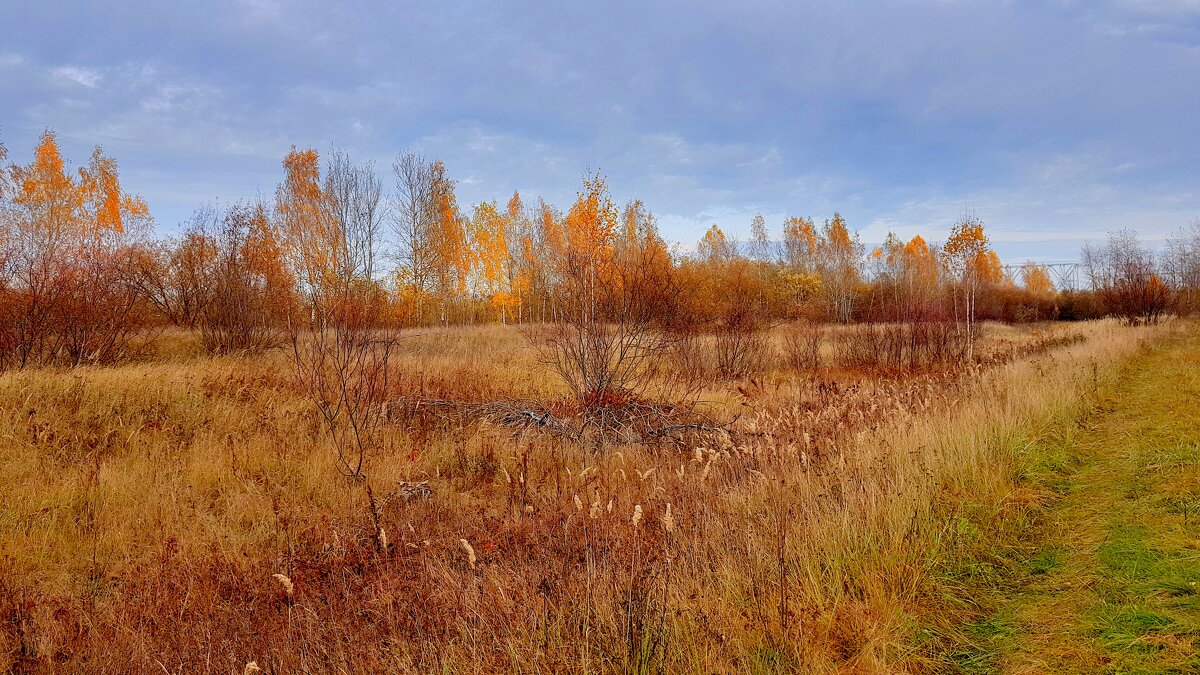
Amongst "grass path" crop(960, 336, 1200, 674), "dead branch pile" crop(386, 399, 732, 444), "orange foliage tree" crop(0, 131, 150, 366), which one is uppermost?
"orange foliage tree" crop(0, 131, 150, 366)

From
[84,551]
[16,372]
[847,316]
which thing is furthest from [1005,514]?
[847,316]

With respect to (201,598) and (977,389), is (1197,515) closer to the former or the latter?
(977,389)

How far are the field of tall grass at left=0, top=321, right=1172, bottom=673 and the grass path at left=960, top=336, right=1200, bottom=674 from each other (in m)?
0.26

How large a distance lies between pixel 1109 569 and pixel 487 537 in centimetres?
396

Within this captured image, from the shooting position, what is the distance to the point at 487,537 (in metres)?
4.23

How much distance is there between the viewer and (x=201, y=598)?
3812 millimetres

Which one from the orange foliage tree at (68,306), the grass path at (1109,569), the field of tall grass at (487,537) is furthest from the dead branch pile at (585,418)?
the orange foliage tree at (68,306)

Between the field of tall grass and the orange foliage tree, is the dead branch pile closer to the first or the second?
the field of tall grass

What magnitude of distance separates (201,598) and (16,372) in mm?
8297

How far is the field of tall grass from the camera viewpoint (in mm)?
2561

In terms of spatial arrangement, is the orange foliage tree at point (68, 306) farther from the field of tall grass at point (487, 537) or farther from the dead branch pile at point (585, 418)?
the dead branch pile at point (585, 418)

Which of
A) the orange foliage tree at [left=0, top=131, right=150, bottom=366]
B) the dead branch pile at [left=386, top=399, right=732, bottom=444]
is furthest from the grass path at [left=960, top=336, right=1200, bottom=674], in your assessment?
the orange foliage tree at [left=0, top=131, right=150, bottom=366]

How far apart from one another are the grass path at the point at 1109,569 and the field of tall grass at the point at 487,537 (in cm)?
26

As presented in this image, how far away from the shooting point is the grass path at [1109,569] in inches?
96.7
